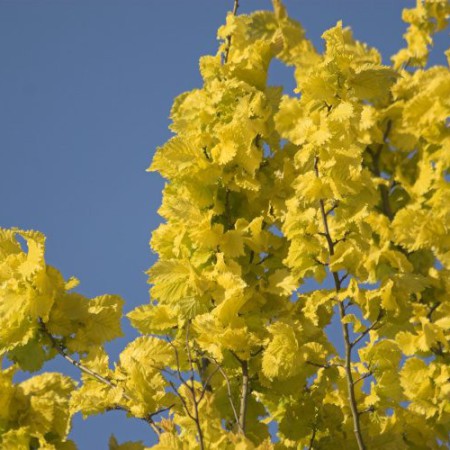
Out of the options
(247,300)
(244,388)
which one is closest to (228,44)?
(247,300)

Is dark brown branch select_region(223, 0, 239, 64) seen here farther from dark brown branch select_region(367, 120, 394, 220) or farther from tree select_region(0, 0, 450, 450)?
dark brown branch select_region(367, 120, 394, 220)

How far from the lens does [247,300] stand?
335cm

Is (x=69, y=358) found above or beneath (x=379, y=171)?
beneath

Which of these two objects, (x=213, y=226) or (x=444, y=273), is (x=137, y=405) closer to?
(x=213, y=226)

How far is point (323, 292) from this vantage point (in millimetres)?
3301

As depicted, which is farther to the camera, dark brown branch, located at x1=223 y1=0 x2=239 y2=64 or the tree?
dark brown branch, located at x1=223 y1=0 x2=239 y2=64

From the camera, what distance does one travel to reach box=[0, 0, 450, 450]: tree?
2.89 meters

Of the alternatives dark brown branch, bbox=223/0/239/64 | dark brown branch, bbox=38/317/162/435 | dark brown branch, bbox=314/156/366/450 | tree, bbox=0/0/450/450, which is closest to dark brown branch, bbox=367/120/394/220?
tree, bbox=0/0/450/450

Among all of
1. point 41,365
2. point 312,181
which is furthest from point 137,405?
point 312,181

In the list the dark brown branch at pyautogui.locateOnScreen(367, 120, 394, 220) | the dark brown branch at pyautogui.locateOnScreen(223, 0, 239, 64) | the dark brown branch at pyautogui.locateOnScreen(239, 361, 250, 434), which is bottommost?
the dark brown branch at pyautogui.locateOnScreen(239, 361, 250, 434)

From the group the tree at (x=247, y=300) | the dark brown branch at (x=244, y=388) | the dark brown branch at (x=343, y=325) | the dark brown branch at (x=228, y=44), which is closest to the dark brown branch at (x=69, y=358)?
the tree at (x=247, y=300)

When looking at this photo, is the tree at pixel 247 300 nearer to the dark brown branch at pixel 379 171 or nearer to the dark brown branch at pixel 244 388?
the dark brown branch at pixel 244 388

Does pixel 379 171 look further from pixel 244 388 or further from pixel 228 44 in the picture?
pixel 244 388

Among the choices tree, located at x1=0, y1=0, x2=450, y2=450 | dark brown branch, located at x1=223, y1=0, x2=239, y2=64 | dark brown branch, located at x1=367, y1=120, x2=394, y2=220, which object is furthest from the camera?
dark brown branch, located at x1=367, y1=120, x2=394, y2=220
